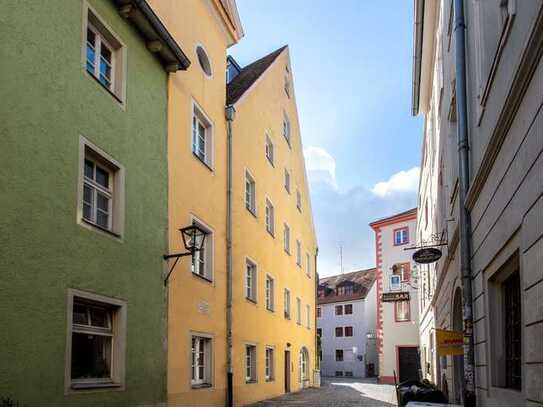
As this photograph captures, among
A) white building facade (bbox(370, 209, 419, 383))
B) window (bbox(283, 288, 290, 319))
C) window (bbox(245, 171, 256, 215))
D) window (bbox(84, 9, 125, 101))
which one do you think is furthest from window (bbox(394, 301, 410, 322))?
window (bbox(84, 9, 125, 101))

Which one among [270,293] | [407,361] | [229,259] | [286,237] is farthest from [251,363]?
[407,361]

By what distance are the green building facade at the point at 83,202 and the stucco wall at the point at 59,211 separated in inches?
0.9

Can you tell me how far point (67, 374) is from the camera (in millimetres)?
8828

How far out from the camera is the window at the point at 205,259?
15298 millimetres

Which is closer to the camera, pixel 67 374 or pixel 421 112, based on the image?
pixel 67 374

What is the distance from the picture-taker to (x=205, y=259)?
52.4 feet

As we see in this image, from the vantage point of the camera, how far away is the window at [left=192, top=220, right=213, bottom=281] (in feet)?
50.2

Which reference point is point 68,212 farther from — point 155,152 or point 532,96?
point 532,96

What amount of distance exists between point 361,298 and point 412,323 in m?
11.8

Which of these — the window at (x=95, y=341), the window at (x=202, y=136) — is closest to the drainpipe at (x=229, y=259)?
the window at (x=202, y=136)

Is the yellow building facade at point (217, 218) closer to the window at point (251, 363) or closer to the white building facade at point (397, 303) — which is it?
the window at point (251, 363)

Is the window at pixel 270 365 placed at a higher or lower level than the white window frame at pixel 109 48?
lower

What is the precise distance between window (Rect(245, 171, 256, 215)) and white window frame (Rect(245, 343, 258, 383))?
429cm

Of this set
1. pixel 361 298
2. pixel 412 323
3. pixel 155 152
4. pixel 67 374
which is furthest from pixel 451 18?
pixel 361 298
